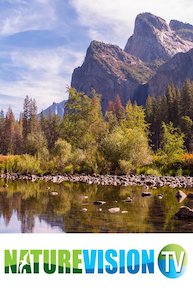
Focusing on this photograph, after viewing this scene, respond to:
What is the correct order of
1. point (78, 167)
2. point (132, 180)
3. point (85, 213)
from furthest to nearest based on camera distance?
1. point (78, 167)
2. point (132, 180)
3. point (85, 213)

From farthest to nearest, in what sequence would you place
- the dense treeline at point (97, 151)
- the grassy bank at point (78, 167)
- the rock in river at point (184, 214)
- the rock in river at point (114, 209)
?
the dense treeline at point (97, 151) < the grassy bank at point (78, 167) < the rock in river at point (114, 209) < the rock in river at point (184, 214)

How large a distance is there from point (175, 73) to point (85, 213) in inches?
7059

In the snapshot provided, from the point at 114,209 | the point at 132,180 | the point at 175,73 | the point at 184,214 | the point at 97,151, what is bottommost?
the point at 184,214

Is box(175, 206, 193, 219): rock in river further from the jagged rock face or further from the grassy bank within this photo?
the jagged rock face

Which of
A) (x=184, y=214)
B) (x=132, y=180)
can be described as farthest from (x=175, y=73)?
(x=184, y=214)

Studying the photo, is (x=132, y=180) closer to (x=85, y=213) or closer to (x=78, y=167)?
(x=78, y=167)

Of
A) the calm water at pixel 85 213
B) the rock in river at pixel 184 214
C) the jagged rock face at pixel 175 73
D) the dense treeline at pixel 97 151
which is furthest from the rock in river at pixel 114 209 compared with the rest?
the jagged rock face at pixel 175 73

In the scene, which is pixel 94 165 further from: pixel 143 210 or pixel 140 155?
pixel 143 210

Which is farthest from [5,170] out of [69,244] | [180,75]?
[180,75]

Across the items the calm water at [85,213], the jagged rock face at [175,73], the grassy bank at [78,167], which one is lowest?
the calm water at [85,213]

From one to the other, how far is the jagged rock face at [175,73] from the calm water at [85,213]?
545 feet

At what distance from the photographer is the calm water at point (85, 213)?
12883 millimetres

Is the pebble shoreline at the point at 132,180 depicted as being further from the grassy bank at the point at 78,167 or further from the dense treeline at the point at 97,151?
the dense treeline at the point at 97,151

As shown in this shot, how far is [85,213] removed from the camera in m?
15.3
